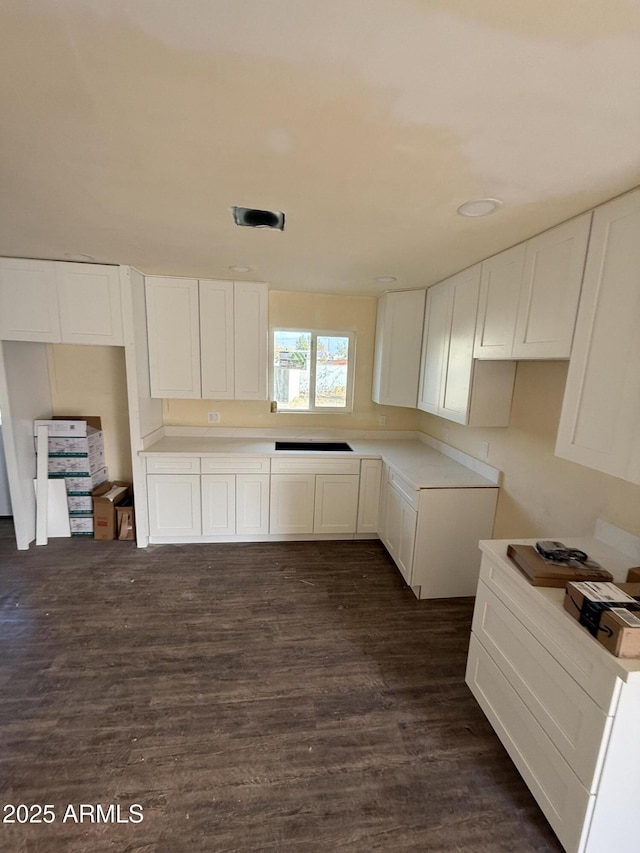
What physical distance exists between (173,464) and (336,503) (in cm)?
148

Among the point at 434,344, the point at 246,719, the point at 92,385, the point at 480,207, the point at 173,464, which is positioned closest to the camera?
the point at 480,207

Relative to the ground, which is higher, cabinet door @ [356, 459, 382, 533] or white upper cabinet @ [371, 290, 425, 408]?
white upper cabinet @ [371, 290, 425, 408]

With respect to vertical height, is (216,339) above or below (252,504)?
above

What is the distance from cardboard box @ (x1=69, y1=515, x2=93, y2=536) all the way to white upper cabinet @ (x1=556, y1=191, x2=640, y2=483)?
3.72 metres

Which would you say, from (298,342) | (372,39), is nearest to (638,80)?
(372,39)

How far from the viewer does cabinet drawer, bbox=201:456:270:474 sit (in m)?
3.06

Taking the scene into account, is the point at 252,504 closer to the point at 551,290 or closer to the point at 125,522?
the point at 125,522

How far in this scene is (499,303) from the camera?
2.06 meters

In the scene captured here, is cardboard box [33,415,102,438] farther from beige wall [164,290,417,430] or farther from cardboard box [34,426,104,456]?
beige wall [164,290,417,430]

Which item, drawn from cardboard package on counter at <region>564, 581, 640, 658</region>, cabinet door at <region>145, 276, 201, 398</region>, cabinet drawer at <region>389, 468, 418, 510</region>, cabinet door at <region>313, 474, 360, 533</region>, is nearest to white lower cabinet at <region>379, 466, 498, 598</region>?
cabinet drawer at <region>389, 468, 418, 510</region>

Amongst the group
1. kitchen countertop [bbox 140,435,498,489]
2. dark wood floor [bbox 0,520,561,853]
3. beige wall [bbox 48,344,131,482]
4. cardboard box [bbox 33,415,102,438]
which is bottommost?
dark wood floor [bbox 0,520,561,853]

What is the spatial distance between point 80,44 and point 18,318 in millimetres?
2543

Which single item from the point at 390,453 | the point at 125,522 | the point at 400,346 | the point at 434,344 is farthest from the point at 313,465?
the point at 125,522

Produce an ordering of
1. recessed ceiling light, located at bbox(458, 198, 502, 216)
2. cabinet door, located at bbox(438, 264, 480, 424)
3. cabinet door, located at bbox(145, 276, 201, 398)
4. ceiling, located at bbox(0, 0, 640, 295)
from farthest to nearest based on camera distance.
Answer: cabinet door, located at bbox(145, 276, 201, 398), cabinet door, located at bbox(438, 264, 480, 424), recessed ceiling light, located at bbox(458, 198, 502, 216), ceiling, located at bbox(0, 0, 640, 295)
